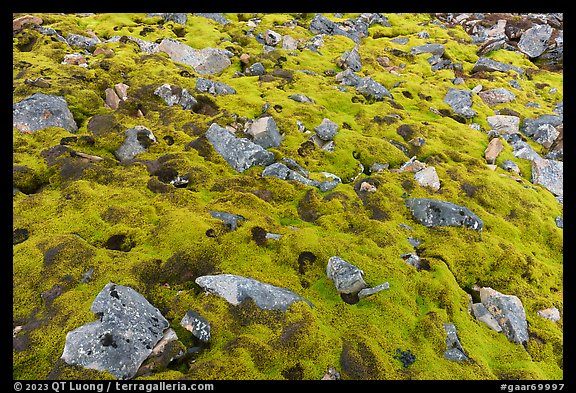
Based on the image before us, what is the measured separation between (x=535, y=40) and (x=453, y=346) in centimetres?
4045

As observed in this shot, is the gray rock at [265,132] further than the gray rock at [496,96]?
No

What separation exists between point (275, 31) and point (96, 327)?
105 ft

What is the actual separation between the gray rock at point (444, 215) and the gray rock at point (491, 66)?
2370 centimetres

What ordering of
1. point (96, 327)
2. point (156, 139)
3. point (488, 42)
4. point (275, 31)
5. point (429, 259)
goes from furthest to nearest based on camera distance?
point (488, 42), point (275, 31), point (156, 139), point (429, 259), point (96, 327)

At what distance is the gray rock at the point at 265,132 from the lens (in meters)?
18.8

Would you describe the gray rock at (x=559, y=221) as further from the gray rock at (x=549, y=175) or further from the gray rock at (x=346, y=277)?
the gray rock at (x=346, y=277)

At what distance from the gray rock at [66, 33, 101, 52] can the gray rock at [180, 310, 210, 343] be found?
24.9 meters

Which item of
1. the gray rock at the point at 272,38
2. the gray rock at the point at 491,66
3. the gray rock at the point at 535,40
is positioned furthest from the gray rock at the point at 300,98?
the gray rock at the point at 535,40

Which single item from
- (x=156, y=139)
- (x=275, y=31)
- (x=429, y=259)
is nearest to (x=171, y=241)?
(x=156, y=139)

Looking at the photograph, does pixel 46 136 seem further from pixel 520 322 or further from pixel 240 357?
pixel 520 322

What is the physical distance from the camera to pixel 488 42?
124 feet

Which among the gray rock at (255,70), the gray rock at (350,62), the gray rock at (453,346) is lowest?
the gray rock at (453,346)

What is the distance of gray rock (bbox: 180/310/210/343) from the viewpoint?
383 inches

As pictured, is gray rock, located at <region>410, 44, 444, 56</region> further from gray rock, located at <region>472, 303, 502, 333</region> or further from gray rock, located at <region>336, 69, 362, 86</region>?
gray rock, located at <region>472, 303, 502, 333</region>
